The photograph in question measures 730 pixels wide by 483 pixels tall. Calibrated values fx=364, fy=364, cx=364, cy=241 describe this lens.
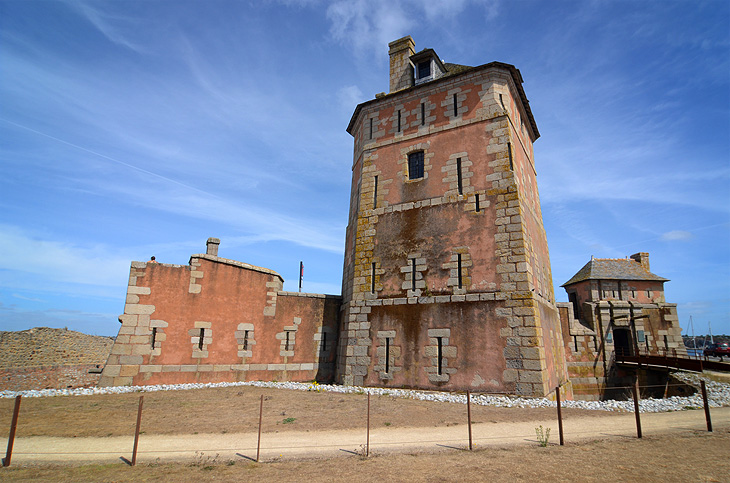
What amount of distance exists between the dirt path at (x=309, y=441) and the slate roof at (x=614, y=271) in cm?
1781

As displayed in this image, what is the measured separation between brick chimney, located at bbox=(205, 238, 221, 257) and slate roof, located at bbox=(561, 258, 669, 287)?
Answer: 23.4m

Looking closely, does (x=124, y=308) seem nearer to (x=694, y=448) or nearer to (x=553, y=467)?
(x=553, y=467)

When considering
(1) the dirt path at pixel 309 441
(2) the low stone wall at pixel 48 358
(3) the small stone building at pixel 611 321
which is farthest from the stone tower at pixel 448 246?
(2) the low stone wall at pixel 48 358

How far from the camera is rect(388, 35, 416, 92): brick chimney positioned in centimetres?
1653

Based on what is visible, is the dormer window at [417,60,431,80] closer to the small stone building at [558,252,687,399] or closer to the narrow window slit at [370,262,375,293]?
the narrow window slit at [370,262,375,293]

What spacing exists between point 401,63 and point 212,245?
11800 mm

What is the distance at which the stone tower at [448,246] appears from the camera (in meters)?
11.5

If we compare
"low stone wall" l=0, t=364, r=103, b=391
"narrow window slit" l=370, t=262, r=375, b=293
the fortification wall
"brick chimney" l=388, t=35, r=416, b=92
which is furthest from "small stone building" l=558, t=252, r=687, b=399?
"low stone wall" l=0, t=364, r=103, b=391

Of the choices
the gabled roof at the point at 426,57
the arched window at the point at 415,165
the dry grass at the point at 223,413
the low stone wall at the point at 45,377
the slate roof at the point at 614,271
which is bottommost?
the low stone wall at the point at 45,377

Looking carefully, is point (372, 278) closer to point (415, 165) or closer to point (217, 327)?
point (415, 165)

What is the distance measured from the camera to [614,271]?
2498 centimetres

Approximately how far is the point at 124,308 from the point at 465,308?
11.7 metres

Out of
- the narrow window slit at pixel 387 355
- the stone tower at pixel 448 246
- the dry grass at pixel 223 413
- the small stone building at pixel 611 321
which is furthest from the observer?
the small stone building at pixel 611 321

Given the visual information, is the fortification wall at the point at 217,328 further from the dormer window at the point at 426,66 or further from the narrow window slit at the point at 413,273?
the dormer window at the point at 426,66
